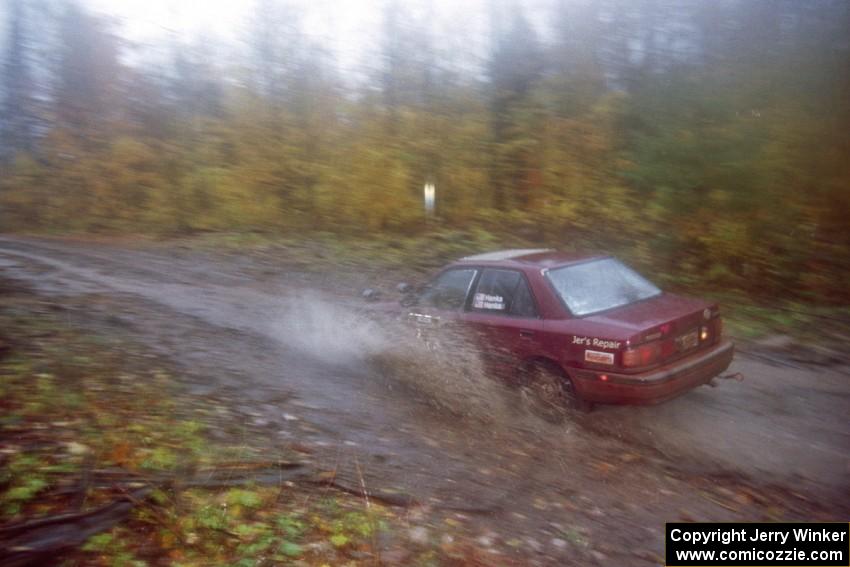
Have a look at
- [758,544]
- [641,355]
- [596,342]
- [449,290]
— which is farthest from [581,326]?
[758,544]

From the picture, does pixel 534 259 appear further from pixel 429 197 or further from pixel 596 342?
pixel 429 197

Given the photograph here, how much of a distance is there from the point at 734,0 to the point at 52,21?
82.1ft

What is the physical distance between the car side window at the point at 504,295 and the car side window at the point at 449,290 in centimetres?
16

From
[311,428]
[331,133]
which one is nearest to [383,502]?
[311,428]

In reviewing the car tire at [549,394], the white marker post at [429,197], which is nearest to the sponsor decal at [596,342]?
the car tire at [549,394]

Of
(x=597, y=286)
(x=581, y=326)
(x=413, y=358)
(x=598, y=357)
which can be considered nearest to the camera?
(x=598, y=357)

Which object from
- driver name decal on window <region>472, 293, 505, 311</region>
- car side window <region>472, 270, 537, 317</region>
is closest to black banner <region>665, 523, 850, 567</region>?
car side window <region>472, 270, 537, 317</region>

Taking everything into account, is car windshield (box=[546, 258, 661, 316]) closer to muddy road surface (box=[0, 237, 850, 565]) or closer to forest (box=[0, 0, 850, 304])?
muddy road surface (box=[0, 237, 850, 565])

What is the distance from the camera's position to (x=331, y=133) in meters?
22.7

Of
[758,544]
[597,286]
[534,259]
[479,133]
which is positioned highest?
[479,133]

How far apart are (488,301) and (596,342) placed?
4.17 ft

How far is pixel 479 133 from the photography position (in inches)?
791

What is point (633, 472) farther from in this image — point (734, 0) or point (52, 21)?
point (52, 21)

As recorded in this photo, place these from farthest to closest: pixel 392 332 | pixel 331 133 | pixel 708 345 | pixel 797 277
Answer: pixel 331 133, pixel 797 277, pixel 392 332, pixel 708 345
